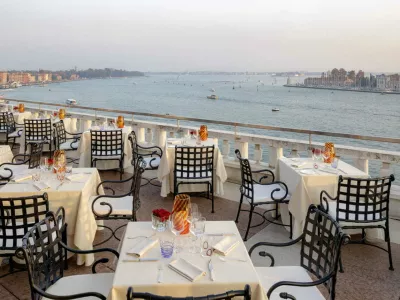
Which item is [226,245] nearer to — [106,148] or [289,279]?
[289,279]

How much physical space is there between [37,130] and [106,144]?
2.60 metres

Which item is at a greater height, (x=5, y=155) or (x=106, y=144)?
(x=106, y=144)

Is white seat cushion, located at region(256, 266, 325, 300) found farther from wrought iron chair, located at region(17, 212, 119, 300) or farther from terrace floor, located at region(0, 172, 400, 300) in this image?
wrought iron chair, located at region(17, 212, 119, 300)

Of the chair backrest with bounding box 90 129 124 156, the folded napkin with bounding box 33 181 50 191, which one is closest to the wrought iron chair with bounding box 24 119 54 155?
the chair backrest with bounding box 90 129 124 156

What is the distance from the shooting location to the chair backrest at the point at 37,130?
830 centimetres

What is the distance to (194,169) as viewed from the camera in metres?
5.43

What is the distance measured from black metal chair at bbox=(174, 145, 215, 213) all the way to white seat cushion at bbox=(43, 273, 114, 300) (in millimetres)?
2947

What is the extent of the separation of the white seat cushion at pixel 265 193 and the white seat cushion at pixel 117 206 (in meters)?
1.55

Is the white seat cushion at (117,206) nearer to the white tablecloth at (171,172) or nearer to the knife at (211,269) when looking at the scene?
the white tablecloth at (171,172)

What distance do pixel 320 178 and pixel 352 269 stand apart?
3.71 ft

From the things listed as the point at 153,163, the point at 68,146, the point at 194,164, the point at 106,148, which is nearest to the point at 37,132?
the point at 68,146

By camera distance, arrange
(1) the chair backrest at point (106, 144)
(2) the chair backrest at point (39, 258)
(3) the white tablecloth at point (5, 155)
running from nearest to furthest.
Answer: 1. (2) the chair backrest at point (39, 258)
2. (3) the white tablecloth at point (5, 155)
3. (1) the chair backrest at point (106, 144)

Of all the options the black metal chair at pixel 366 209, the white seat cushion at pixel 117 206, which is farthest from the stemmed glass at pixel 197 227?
the black metal chair at pixel 366 209

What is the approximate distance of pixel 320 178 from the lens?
14.1 ft
